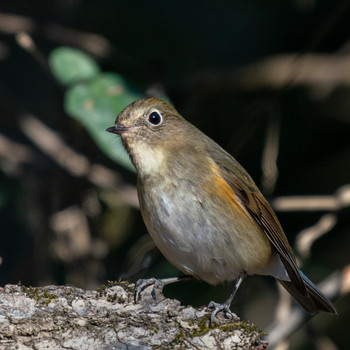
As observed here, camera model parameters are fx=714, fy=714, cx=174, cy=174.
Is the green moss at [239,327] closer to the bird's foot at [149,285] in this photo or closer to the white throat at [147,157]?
the bird's foot at [149,285]

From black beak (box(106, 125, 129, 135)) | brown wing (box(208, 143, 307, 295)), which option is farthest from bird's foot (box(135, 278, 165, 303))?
black beak (box(106, 125, 129, 135))

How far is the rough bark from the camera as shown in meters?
3.02

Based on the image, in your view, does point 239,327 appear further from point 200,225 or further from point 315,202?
point 315,202

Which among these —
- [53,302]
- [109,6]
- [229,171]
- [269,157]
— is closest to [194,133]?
[229,171]

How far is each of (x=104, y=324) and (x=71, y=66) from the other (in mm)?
2432

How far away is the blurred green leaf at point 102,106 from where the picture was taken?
446 cm

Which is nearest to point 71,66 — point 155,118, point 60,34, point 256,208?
point 60,34

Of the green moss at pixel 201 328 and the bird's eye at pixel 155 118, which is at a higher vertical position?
the bird's eye at pixel 155 118

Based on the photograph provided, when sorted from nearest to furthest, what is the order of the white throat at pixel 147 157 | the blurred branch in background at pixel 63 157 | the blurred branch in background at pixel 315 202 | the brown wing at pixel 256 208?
the white throat at pixel 147 157
the brown wing at pixel 256 208
the blurred branch in background at pixel 315 202
the blurred branch in background at pixel 63 157

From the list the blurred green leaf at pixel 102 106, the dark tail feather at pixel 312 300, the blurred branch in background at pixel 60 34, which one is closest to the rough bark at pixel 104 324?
the dark tail feather at pixel 312 300

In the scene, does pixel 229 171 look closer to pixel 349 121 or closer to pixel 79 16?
pixel 349 121

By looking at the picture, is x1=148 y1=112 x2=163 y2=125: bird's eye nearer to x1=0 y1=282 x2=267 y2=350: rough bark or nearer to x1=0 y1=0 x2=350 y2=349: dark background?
x1=0 y1=0 x2=350 y2=349: dark background

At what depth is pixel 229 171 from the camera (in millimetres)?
4223

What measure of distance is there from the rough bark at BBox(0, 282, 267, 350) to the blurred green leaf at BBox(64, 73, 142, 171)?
1.32 m
